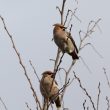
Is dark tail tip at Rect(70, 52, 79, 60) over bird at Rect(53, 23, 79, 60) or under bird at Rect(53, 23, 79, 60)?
under

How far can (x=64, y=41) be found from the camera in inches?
243

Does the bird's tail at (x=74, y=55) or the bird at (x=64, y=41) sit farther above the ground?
the bird at (x=64, y=41)

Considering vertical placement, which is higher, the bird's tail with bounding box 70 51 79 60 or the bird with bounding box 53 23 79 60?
the bird with bounding box 53 23 79 60

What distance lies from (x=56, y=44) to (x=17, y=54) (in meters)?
2.43

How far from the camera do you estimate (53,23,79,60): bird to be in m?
6.00

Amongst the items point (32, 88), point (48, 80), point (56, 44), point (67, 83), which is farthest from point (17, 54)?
point (56, 44)

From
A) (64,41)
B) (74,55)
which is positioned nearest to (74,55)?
(74,55)

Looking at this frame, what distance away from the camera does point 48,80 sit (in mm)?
5695

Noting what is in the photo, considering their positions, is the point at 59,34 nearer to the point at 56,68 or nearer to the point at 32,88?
the point at 56,68

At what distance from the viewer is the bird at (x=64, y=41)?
6.00 m

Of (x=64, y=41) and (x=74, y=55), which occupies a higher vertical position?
(x=64, y=41)

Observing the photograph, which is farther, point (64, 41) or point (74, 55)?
point (64, 41)

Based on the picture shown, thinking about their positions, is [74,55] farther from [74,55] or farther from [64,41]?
[64,41]

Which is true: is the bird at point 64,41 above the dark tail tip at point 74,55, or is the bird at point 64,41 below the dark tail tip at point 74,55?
above
